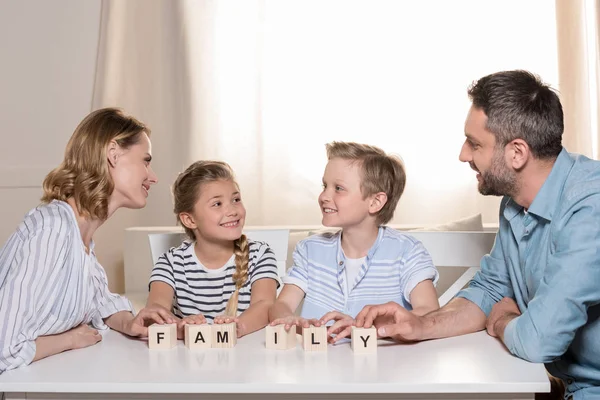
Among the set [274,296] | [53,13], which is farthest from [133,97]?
[274,296]

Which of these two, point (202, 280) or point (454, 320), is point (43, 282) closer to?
point (202, 280)

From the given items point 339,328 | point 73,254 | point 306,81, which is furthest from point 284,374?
point 306,81

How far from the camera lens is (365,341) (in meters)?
1.41

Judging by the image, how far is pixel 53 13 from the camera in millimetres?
4098

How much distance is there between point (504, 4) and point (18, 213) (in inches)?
110

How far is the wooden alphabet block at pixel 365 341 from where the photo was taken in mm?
1407

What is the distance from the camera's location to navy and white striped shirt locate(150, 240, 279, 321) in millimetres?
2119

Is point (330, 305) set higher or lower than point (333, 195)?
lower

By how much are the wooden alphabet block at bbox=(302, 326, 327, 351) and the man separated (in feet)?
0.24

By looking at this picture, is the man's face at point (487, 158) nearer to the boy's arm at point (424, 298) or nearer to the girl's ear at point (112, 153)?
the boy's arm at point (424, 298)

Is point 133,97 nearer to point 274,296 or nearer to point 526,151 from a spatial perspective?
point 274,296

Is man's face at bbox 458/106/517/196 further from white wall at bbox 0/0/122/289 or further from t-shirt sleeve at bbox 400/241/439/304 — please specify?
white wall at bbox 0/0/122/289

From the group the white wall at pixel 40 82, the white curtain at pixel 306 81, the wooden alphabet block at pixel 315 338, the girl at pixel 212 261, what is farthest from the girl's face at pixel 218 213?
the white wall at pixel 40 82

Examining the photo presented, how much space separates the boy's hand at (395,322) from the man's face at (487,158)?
1.25 feet
